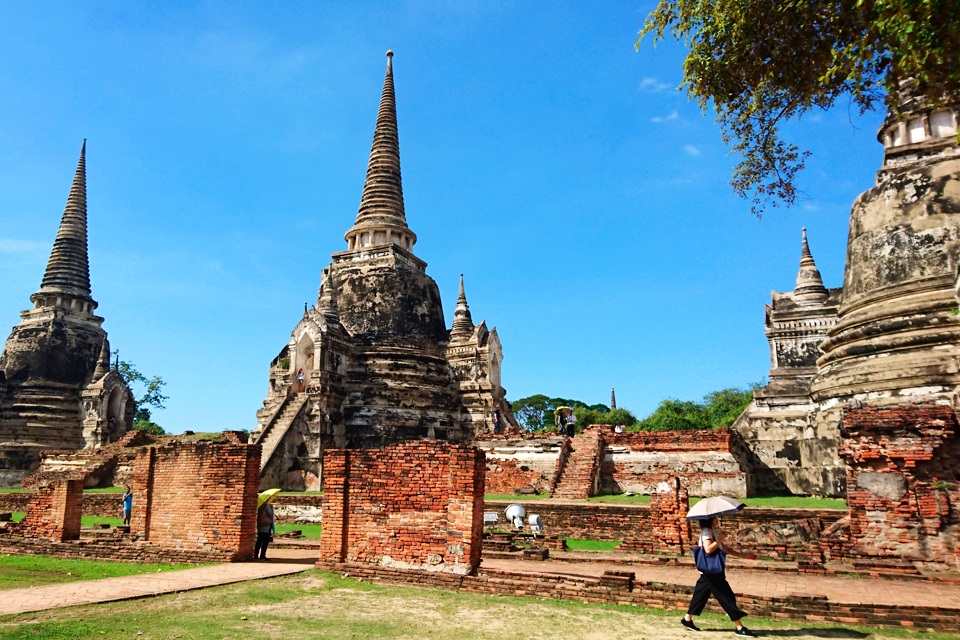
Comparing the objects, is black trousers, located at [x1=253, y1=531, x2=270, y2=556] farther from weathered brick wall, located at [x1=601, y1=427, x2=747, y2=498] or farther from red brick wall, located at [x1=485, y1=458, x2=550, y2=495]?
red brick wall, located at [x1=485, y1=458, x2=550, y2=495]

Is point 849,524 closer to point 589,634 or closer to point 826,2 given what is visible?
point 589,634

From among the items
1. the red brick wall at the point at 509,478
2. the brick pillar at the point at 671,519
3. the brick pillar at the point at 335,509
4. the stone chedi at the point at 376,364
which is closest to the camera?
the brick pillar at the point at 335,509

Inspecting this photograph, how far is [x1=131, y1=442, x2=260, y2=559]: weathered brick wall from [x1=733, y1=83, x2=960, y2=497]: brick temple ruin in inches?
457

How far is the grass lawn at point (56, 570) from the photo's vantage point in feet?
34.0

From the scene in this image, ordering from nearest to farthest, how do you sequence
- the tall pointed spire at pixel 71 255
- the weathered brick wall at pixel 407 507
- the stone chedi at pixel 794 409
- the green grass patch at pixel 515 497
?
the weathered brick wall at pixel 407 507, the stone chedi at pixel 794 409, the green grass patch at pixel 515 497, the tall pointed spire at pixel 71 255

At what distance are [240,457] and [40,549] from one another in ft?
15.9

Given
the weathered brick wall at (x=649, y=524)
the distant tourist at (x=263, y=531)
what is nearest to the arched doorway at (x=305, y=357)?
the weathered brick wall at (x=649, y=524)

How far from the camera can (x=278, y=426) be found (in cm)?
2538

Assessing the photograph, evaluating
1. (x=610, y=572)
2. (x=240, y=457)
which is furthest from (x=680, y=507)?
(x=240, y=457)

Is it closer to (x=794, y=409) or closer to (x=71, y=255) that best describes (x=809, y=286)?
(x=794, y=409)

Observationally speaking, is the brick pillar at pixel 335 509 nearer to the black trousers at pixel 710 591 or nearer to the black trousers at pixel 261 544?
the black trousers at pixel 261 544

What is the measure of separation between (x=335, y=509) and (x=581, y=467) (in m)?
11.1

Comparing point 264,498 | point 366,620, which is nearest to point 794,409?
point 264,498

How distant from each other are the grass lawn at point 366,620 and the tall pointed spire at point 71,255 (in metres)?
35.1
